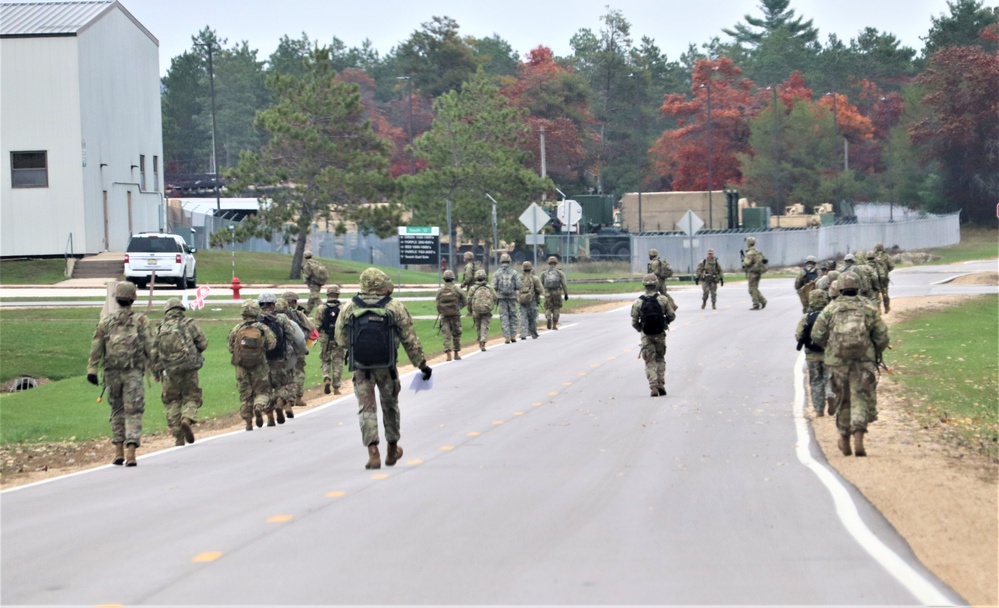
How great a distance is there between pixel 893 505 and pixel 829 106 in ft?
285

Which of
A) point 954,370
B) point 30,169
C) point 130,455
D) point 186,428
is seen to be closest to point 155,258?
point 30,169

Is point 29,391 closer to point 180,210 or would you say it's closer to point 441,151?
point 441,151

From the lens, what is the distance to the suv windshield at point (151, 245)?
4294cm

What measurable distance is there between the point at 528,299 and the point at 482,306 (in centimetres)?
173

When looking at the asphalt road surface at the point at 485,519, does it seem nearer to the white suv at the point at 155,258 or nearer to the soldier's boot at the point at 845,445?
the soldier's boot at the point at 845,445

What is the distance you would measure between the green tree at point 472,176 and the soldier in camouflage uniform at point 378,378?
143 feet

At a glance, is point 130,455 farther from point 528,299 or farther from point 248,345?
point 528,299

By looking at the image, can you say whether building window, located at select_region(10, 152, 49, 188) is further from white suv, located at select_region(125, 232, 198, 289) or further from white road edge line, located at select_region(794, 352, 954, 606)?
white road edge line, located at select_region(794, 352, 954, 606)

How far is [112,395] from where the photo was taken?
14625 millimetres

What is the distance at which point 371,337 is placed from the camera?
1286 centimetres

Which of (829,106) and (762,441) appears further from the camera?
(829,106)

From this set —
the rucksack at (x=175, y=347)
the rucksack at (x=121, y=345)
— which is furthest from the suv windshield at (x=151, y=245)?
the rucksack at (x=121, y=345)

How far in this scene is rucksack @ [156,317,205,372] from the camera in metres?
15.7

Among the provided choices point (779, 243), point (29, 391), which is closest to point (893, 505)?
point (29, 391)
